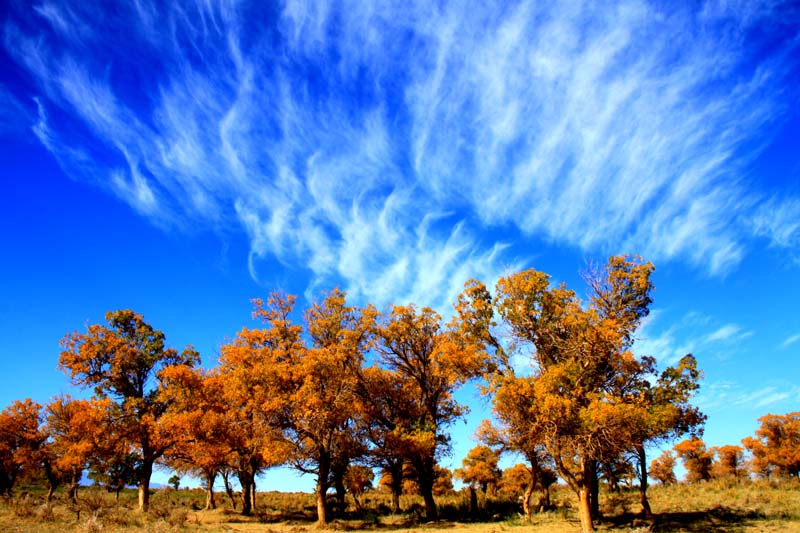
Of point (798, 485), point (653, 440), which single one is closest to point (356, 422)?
point (653, 440)

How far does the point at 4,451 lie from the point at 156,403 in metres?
25.4

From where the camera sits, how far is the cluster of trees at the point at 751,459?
198 feet

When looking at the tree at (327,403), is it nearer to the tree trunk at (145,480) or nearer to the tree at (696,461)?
the tree trunk at (145,480)

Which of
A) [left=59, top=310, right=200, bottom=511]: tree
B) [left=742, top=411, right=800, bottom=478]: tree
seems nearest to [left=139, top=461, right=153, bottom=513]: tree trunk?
[left=59, top=310, right=200, bottom=511]: tree

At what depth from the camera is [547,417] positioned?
69.5ft

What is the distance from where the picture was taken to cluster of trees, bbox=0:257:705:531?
861 inches

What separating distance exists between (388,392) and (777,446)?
62.9m

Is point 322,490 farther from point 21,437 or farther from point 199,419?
point 21,437

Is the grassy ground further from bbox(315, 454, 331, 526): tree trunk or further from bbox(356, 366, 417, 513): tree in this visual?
bbox(356, 366, 417, 513): tree

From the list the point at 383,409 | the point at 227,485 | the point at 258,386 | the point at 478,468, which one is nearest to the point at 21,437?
the point at 227,485

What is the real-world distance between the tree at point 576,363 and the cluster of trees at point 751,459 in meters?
43.3

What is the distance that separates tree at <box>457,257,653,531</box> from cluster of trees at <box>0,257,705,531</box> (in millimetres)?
73

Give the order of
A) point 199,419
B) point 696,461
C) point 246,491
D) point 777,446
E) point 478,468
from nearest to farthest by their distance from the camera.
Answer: point 199,419 < point 246,491 < point 478,468 < point 777,446 < point 696,461

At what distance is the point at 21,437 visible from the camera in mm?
45969
